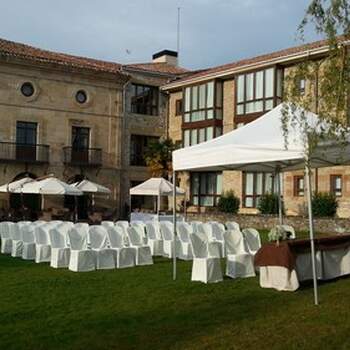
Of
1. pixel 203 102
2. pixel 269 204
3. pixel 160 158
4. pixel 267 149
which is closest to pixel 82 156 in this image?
pixel 160 158

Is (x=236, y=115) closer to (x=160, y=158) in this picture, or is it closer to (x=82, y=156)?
(x=160, y=158)

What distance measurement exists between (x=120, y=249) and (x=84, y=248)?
2.38 ft

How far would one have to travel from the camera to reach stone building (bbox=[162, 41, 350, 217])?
2610 centimetres

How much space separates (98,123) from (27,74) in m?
4.90

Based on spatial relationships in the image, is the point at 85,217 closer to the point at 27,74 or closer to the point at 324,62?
the point at 27,74

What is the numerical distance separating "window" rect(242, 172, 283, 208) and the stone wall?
9.13 ft

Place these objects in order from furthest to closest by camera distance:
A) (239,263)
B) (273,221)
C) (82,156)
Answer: (82,156) < (273,221) < (239,263)

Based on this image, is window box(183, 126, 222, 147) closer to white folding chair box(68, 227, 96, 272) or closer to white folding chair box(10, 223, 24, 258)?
white folding chair box(10, 223, 24, 258)

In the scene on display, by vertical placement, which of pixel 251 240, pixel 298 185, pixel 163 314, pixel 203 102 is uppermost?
pixel 203 102

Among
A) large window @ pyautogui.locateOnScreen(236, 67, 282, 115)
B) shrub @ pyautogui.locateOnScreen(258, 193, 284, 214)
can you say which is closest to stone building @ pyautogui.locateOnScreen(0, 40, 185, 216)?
large window @ pyautogui.locateOnScreen(236, 67, 282, 115)

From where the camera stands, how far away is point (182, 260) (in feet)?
42.4

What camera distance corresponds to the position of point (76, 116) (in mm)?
32500

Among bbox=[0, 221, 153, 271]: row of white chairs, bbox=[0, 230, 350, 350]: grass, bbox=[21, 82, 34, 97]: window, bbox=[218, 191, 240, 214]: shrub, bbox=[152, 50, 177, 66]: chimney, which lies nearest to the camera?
bbox=[0, 230, 350, 350]: grass

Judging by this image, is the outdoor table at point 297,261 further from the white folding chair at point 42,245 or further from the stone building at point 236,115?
the stone building at point 236,115
